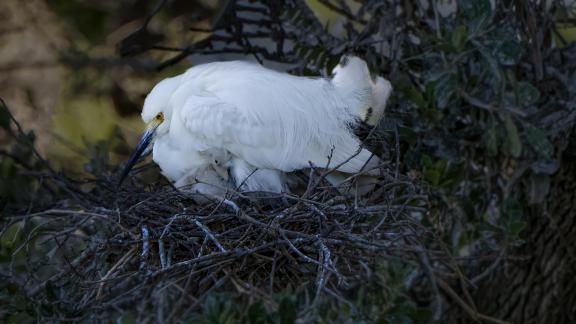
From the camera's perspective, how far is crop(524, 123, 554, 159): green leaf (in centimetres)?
207

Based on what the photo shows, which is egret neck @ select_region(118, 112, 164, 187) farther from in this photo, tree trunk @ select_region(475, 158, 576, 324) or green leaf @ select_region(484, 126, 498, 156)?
tree trunk @ select_region(475, 158, 576, 324)

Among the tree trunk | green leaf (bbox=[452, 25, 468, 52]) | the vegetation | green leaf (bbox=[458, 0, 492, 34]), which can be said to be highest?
green leaf (bbox=[458, 0, 492, 34])

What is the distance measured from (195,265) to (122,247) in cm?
19

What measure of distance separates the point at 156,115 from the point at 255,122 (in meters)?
0.25

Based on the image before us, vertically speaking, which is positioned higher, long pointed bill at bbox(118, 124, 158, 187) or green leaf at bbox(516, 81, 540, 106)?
green leaf at bbox(516, 81, 540, 106)

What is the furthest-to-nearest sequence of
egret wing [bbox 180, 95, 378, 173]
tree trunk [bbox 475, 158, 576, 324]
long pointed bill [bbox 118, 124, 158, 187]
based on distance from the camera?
tree trunk [bbox 475, 158, 576, 324]
long pointed bill [bbox 118, 124, 158, 187]
egret wing [bbox 180, 95, 378, 173]

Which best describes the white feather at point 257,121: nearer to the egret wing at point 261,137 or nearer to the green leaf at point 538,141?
the egret wing at point 261,137

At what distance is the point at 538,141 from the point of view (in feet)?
6.81

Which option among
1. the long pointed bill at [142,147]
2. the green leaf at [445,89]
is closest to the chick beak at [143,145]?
the long pointed bill at [142,147]

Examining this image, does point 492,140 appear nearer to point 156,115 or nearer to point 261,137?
point 261,137

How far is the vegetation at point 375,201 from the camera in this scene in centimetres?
161

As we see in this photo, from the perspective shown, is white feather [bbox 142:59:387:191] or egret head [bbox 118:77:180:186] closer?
white feather [bbox 142:59:387:191]

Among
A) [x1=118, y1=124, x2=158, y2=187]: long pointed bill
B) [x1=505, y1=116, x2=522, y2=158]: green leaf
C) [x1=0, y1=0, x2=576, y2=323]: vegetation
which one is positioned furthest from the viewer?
[x1=505, y1=116, x2=522, y2=158]: green leaf

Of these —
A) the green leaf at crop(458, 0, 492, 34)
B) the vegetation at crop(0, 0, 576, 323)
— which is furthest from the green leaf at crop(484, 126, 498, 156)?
the green leaf at crop(458, 0, 492, 34)
